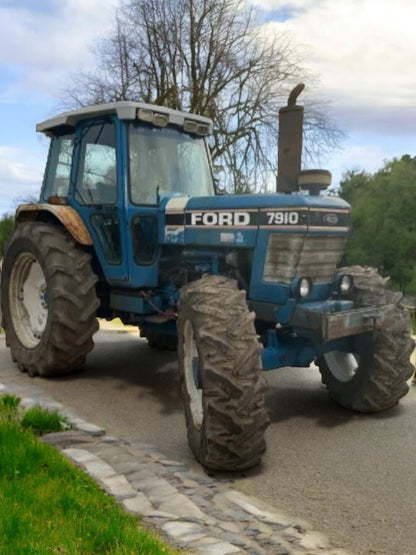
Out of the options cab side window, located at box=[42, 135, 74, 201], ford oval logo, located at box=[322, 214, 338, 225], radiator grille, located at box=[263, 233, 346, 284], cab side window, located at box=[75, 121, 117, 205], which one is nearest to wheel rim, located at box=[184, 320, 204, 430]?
radiator grille, located at box=[263, 233, 346, 284]

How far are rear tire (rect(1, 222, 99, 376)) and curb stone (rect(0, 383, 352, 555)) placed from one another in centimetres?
178

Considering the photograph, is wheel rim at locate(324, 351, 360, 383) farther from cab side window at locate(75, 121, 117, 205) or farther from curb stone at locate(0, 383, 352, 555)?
cab side window at locate(75, 121, 117, 205)

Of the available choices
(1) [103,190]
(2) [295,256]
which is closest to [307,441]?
(2) [295,256]

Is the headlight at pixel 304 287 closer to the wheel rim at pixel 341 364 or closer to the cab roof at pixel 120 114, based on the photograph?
the wheel rim at pixel 341 364

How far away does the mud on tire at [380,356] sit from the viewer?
5.81m

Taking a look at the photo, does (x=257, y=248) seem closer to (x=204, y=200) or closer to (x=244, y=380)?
(x=204, y=200)

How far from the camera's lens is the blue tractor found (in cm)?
474

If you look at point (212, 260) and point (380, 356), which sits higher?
point (212, 260)

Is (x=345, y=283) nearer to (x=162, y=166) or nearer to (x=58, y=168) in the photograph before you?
(x=162, y=166)

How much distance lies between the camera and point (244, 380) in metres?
4.58

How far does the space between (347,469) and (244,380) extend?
96cm

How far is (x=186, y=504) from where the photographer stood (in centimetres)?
395

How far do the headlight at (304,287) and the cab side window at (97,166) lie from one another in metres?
Result: 2.18

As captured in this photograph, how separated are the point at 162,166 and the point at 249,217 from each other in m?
1.55
